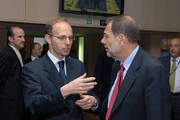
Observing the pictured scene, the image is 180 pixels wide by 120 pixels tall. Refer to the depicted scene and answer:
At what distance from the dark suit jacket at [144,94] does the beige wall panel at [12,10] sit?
362 cm

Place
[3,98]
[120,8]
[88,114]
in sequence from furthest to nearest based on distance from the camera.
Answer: [88,114] → [120,8] → [3,98]

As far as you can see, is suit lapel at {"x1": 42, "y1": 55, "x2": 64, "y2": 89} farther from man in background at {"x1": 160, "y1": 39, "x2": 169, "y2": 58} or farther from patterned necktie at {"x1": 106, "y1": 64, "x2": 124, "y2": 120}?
man in background at {"x1": 160, "y1": 39, "x2": 169, "y2": 58}

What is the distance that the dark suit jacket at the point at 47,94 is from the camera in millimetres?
1790

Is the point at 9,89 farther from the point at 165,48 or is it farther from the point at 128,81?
the point at 165,48

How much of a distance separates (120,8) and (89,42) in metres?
2.08

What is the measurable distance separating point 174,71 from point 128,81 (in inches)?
98.1

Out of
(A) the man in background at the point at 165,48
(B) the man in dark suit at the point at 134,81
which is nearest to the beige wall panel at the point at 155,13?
(A) the man in background at the point at 165,48

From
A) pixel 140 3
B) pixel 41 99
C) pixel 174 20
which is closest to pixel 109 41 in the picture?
pixel 41 99

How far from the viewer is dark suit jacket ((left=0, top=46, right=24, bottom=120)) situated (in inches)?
110

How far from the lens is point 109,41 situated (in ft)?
6.20

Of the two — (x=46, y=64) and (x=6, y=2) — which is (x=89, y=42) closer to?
(x=6, y=2)

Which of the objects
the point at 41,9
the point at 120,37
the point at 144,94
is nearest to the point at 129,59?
the point at 120,37

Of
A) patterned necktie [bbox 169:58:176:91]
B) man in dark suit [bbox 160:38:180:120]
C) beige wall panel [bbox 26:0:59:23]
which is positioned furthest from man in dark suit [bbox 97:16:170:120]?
beige wall panel [bbox 26:0:59:23]

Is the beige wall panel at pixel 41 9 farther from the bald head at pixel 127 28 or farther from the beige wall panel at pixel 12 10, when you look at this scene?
the bald head at pixel 127 28
